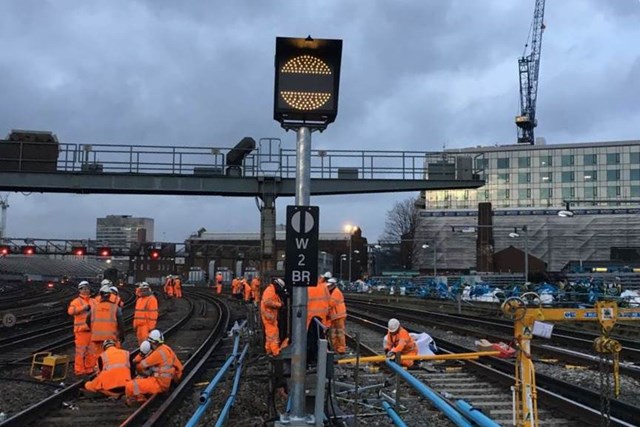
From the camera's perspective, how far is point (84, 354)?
12.8 m

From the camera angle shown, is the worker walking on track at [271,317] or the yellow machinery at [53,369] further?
the yellow machinery at [53,369]

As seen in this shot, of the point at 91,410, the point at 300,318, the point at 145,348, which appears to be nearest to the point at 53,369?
the point at 91,410

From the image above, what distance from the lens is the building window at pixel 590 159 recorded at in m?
104

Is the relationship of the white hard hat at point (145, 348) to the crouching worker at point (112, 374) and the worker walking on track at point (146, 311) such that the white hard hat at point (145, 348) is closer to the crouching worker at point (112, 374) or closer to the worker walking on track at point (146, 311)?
the crouching worker at point (112, 374)

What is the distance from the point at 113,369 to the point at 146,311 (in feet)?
13.1

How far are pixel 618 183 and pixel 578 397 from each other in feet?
338

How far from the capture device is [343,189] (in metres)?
23.4

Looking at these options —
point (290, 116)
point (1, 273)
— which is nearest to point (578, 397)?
point (290, 116)

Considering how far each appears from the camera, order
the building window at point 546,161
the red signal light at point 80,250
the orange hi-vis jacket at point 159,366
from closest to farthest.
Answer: the orange hi-vis jacket at point 159,366
the red signal light at point 80,250
the building window at point 546,161

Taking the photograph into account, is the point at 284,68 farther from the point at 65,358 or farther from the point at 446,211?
the point at 446,211

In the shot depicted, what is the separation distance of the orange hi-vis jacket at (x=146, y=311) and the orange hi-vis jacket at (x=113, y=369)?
3.78 meters

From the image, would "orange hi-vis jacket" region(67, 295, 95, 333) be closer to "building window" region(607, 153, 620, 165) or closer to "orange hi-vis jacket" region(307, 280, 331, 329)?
"orange hi-vis jacket" region(307, 280, 331, 329)

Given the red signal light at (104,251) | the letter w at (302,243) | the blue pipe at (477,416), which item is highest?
the red signal light at (104,251)

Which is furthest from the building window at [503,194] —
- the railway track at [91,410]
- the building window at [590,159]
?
the railway track at [91,410]
